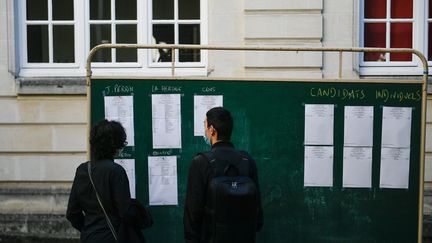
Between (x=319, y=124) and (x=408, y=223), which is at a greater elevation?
(x=319, y=124)

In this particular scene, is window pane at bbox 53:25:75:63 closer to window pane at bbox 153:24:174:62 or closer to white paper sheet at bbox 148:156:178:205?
window pane at bbox 153:24:174:62

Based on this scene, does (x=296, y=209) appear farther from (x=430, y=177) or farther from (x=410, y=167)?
(x=430, y=177)

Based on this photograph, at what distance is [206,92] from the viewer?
6.58 metres

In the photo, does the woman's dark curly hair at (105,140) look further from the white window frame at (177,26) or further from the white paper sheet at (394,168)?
the white window frame at (177,26)

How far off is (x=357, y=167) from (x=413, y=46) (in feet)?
11.7

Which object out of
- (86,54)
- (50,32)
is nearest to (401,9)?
(86,54)

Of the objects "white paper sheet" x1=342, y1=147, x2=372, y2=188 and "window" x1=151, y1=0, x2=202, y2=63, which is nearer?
"white paper sheet" x1=342, y1=147, x2=372, y2=188

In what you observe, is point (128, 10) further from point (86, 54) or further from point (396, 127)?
point (396, 127)

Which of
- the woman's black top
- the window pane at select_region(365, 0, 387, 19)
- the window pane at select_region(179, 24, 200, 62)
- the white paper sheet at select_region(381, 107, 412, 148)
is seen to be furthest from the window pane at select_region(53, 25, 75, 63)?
the woman's black top

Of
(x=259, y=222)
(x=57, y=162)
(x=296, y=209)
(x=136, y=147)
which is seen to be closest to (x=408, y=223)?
(x=296, y=209)

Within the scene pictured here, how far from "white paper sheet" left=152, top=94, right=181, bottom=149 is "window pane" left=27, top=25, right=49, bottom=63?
3.66 metres

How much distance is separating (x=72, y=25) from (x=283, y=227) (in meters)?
4.51

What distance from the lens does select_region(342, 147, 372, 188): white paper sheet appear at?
665 cm

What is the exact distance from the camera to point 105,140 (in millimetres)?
5152
